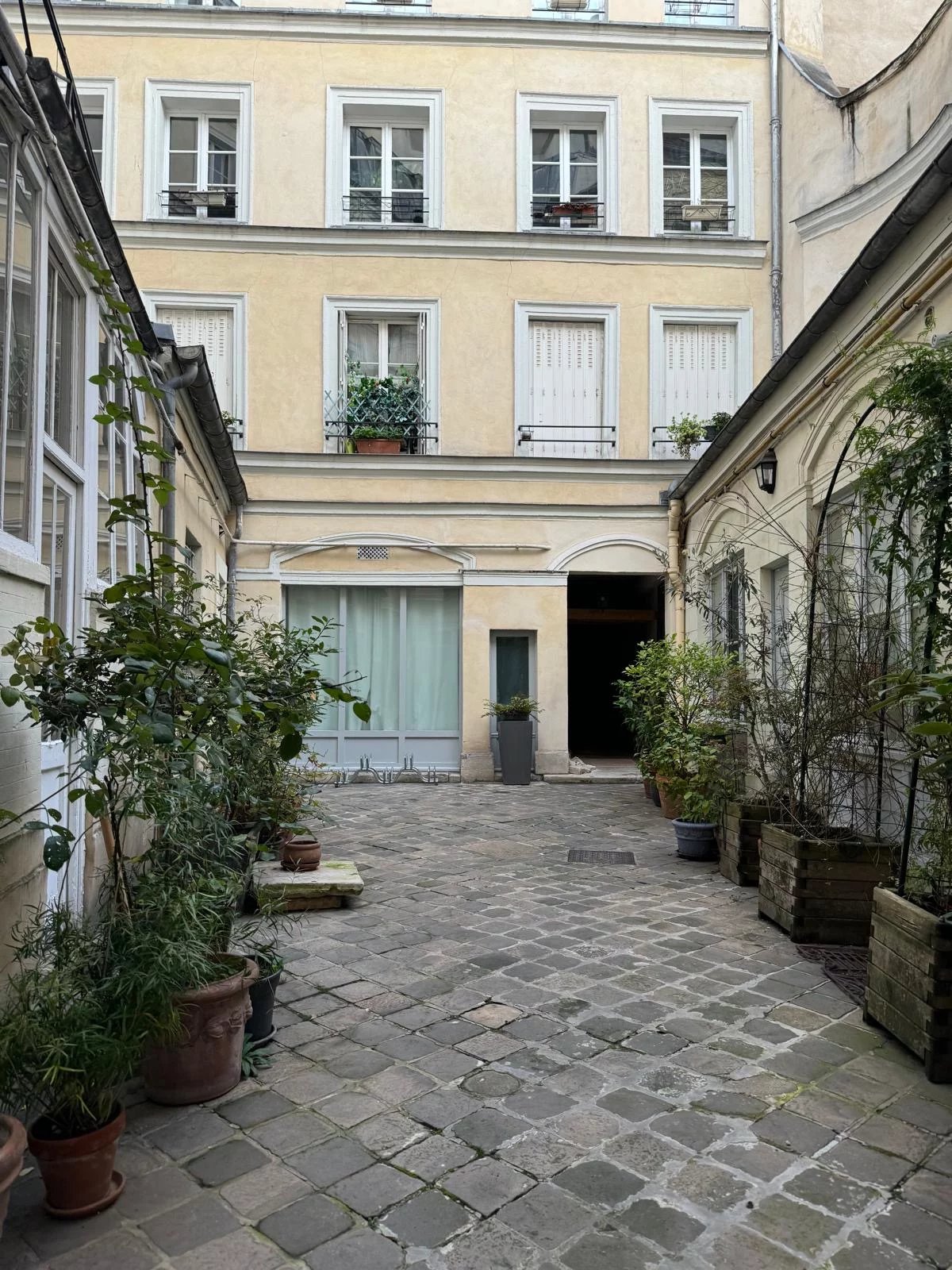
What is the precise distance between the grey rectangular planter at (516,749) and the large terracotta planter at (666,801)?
2.83 m

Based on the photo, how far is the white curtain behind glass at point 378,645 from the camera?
1366 centimetres

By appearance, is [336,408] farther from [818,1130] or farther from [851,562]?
[818,1130]

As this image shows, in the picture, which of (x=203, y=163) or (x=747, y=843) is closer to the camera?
(x=747, y=843)

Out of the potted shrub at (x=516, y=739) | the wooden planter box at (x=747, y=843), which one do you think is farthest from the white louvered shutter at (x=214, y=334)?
the wooden planter box at (x=747, y=843)

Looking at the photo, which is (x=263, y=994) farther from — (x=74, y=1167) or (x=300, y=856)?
(x=300, y=856)

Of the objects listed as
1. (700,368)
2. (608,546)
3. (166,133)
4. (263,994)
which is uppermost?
(166,133)

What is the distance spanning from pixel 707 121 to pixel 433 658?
9060 mm

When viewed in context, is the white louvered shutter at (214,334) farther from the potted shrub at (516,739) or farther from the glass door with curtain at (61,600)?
the glass door with curtain at (61,600)

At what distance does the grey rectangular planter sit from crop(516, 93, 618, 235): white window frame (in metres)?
7.18

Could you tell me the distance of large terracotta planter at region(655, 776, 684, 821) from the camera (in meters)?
9.81

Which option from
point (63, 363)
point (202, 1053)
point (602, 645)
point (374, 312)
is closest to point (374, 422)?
point (374, 312)

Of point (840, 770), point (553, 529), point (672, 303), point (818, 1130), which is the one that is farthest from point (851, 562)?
point (672, 303)

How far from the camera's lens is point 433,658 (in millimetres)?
13742

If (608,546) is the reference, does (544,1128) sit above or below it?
below
